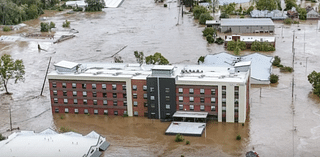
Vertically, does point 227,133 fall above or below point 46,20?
below

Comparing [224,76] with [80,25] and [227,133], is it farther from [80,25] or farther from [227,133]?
[80,25]

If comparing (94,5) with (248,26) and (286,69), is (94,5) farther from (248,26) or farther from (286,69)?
(286,69)

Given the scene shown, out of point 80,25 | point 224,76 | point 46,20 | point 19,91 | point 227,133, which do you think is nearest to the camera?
point 227,133

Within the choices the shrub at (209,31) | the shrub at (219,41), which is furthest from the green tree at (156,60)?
the shrub at (209,31)

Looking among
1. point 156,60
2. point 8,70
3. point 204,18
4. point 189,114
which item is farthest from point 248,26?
point 8,70

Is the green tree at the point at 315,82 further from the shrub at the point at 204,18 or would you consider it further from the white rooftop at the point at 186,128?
the shrub at the point at 204,18

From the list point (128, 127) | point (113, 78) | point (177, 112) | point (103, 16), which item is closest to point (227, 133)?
point (177, 112)
